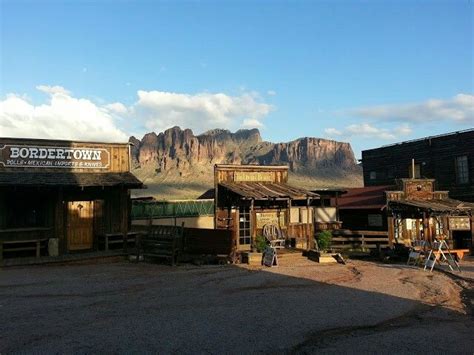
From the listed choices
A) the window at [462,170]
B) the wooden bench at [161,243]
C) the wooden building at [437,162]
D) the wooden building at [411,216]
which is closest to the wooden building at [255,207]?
the wooden building at [411,216]

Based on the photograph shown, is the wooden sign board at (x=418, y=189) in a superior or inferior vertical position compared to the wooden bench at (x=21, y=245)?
superior

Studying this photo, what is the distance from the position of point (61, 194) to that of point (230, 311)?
10914 millimetres

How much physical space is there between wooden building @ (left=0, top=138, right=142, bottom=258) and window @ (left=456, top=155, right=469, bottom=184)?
23464 mm

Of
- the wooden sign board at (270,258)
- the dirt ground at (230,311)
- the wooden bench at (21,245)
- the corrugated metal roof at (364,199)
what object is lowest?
the dirt ground at (230,311)

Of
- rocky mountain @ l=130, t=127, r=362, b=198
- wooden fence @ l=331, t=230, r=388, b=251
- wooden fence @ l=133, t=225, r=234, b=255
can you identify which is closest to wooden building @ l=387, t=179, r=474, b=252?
wooden fence @ l=331, t=230, r=388, b=251

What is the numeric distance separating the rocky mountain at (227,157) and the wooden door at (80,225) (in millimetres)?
106449

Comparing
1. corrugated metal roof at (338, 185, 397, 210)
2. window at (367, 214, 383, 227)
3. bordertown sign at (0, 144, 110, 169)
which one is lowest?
window at (367, 214, 383, 227)

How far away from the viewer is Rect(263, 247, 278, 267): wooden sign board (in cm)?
1652

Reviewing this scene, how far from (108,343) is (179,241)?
9.72m

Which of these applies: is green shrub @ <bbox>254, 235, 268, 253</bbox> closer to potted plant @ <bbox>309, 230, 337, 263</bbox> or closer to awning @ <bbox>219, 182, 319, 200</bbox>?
awning @ <bbox>219, 182, 319, 200</bbox>

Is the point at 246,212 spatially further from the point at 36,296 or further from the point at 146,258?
the point at 36,296

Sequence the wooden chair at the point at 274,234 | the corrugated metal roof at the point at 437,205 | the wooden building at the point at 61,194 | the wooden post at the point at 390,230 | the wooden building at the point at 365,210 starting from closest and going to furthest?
1. the wooden building at the point at 61,194
2. the wooden chair at the point at 274,234
3. the corrugated metal roof at the point at 437,205
4. the wooden post at the point at 390,230
5. the wooden building at the point at 365,210

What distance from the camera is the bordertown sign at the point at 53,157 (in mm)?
17344

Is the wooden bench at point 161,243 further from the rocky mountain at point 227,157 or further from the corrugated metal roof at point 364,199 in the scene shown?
the rocky mountain at point 227,157
